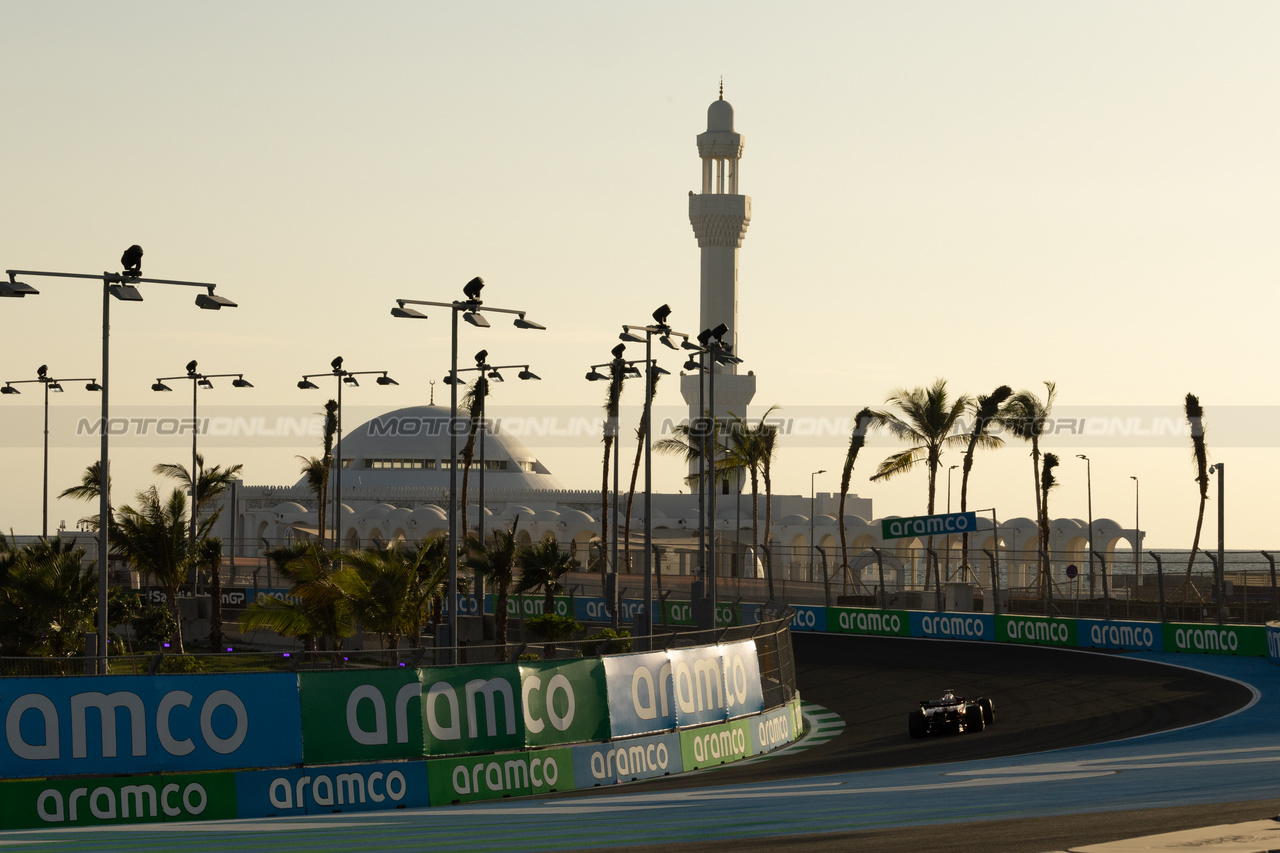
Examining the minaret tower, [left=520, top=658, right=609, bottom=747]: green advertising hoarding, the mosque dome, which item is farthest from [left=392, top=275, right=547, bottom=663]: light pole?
the mosque dome

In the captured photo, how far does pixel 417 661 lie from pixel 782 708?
9.48 m

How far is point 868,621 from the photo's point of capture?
155 feet

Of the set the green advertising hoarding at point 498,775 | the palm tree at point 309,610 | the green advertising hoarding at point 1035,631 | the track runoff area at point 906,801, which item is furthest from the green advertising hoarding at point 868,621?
the green advertising hoarding at point 498,775

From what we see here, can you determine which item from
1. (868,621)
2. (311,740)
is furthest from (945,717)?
(868,621)

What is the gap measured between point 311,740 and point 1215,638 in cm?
2827

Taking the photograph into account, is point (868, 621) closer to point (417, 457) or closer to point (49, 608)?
point (49, 608)

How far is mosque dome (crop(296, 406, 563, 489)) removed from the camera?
115 metres

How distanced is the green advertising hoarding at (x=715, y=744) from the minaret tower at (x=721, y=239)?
65.2m

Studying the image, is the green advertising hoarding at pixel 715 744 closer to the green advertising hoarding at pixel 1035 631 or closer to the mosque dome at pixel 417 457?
the green advertising hoarding at pixel 1035 631

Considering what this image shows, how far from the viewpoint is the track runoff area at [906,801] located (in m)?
12.5

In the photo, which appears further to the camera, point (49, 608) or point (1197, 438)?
point (1197, 438)

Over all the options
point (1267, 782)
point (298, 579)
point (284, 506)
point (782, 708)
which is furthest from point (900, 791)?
point (284, 506)

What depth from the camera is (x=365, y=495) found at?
→ 101812mm

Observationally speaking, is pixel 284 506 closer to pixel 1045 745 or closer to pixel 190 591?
pixel 190 591
